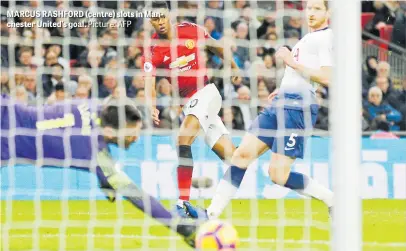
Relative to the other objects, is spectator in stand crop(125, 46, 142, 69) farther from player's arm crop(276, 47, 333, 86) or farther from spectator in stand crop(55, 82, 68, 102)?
player's arm crop(276, 47, 333, 86)

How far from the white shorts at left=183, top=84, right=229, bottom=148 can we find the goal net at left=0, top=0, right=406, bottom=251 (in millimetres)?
74

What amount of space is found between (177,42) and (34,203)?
2585 mm

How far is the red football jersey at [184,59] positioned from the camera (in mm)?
6027

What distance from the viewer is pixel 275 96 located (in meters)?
6.19

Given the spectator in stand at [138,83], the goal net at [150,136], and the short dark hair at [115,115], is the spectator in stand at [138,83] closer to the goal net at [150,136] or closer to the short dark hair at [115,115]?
the goal net at [150,136]

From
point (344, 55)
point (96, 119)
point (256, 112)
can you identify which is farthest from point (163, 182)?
point (344, 55)

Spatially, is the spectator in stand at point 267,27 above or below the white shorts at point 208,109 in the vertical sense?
above

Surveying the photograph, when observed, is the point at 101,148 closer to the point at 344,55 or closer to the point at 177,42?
the point at 177,42

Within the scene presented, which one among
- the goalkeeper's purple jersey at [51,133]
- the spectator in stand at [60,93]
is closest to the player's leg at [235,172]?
the goalkeeper's purple jersey at [51,133]

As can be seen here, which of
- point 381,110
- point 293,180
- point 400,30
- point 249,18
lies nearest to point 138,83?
point 249,18

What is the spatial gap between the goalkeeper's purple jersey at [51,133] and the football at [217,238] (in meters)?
0.96

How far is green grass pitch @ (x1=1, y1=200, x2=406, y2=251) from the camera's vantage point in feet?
19.9

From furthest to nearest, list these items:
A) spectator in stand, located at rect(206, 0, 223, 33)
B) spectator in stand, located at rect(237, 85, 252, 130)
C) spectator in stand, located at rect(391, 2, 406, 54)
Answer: spectator in stand, located at rect(391, 2, 406, 54)
spectator in stand, located at rect(206, 0, 223, 33)
spectator in stand, located at rect(237, 85, 252, 130)

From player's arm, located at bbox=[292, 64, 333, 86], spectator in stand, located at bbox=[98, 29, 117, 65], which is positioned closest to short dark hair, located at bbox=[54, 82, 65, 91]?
spectator in stand, located at bbox=[98, 29, 117, 65]
